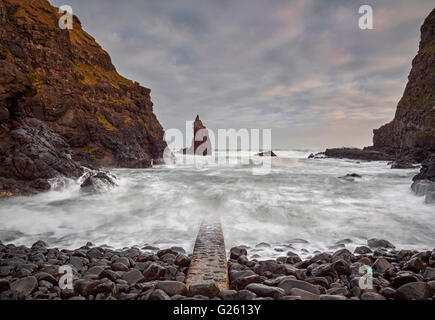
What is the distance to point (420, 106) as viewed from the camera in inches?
1282

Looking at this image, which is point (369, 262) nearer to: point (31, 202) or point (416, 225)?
point (416, 225)

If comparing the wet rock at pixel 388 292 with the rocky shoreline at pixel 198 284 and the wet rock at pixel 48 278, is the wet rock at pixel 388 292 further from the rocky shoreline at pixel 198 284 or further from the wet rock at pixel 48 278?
the wet rock at pixel 48 278

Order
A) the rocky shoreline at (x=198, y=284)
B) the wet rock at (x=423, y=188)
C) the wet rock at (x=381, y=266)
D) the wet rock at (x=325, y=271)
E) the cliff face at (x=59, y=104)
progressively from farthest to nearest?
the cliff face at (x=59, y=104), the wet rock at (x=423, y=188), the wet rock at (x=381, y=266), the wet rock at (x=325, y=271), the rocky shoreline at (x=198, y=284)

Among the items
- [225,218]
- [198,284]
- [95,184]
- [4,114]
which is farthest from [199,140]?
[198,284]

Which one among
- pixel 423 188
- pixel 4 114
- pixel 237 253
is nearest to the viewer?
pixel 237 253

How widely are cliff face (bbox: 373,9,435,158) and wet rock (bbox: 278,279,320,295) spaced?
1427 inches

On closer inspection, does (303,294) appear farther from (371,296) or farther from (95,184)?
(95,184)

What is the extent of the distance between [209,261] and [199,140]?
2487 inches

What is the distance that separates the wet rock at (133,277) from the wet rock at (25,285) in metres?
0.98

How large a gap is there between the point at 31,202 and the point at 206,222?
6677 mm

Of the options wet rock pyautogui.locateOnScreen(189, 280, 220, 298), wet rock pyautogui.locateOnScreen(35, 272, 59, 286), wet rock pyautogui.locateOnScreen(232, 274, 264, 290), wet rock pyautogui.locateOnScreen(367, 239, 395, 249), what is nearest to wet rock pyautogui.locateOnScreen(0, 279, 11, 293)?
wet rock pyautogui.locateOnScreen(35, 272, 59, 286)

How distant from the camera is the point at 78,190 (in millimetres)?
10078

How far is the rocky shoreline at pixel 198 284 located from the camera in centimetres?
253

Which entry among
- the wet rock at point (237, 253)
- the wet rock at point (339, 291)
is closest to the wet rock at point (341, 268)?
the wet rock at point (339, 291)
